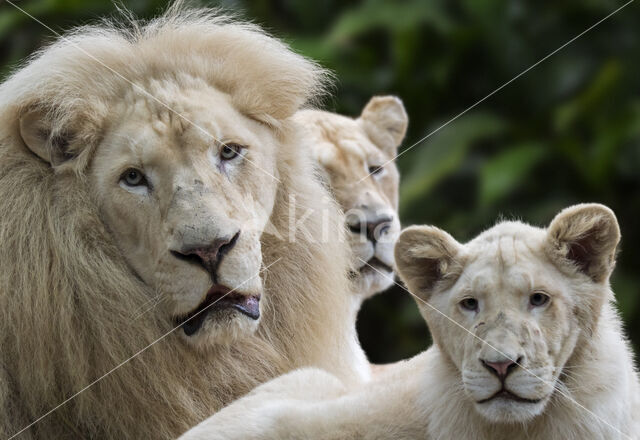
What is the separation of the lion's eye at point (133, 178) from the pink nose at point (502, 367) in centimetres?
117

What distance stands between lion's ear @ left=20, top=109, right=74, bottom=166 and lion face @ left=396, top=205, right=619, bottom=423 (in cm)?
108

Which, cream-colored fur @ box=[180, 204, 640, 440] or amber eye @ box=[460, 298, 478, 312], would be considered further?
amber eye @ box=[460, 298, 478, 312]

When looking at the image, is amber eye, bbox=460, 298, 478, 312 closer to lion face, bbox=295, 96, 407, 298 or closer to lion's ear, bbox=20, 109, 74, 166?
lion face, bbox=295, 96, 407, 298

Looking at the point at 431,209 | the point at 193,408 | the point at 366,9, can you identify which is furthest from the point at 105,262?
the point at 366,9

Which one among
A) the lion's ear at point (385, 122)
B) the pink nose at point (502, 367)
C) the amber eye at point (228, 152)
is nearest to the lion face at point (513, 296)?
the pink nose at point (502, 367)

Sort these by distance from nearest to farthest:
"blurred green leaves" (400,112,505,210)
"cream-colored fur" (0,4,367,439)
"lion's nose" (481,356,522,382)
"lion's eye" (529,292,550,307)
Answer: "lion's nose" (481,356,522,382)
"lion's eye" (529,292,550,307)
"cream-colored fur" (0,4,367,439)
"blurred green leaves" (400,112,505,210)

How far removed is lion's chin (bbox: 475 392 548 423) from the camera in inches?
102

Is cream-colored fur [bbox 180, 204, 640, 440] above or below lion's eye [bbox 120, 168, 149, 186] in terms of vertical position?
above

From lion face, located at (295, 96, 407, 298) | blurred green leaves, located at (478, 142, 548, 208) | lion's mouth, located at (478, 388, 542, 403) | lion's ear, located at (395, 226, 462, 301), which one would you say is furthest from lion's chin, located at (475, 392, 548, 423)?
blurred green leaves, located at (478, 142, 548, 208)

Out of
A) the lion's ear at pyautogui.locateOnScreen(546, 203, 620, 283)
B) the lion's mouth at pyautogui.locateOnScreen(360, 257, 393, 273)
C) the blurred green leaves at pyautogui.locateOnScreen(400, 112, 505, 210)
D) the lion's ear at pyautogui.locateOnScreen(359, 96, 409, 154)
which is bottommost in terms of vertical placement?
the blurred green leaves at pyautogui.locateOnScreen(400, 112, 505, 210)

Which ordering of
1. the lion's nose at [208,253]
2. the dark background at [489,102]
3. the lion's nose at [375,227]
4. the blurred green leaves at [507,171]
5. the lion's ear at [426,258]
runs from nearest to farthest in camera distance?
the lion's ear at [426,258]
the lion's nose at [208,253]
the lion's nose at [375,227]
the blurred green leaves at [507,171]
the dark background at [489,102]

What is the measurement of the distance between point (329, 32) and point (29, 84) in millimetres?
5743

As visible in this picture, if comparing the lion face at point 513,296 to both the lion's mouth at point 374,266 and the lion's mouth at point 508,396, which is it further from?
the lion's mouth at point 374,266

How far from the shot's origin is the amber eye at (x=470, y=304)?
2732 millimetres
